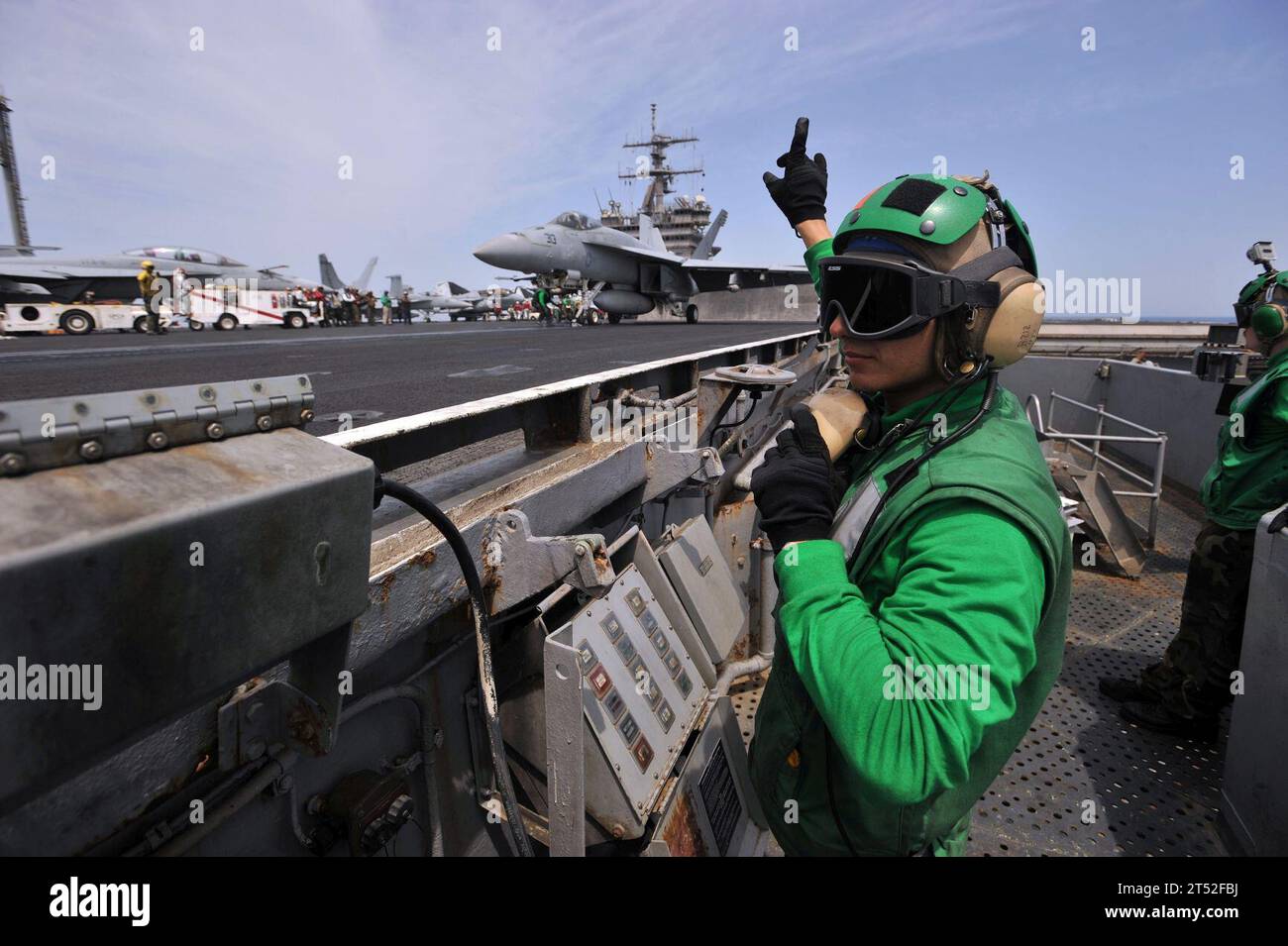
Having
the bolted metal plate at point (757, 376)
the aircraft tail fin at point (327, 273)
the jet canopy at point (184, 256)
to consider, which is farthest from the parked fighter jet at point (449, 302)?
the bolted metal plate at point (757, 376)

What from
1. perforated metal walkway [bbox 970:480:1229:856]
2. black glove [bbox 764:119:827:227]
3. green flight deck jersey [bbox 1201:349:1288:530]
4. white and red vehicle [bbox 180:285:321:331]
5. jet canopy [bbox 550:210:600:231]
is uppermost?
jet canopy [bbox 550:210:600:231]

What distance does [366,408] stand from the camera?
149 inches

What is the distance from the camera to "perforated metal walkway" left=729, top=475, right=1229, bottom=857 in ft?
10.4

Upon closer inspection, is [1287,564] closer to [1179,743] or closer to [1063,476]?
[1179,743]

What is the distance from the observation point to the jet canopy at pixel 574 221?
74.4 feet

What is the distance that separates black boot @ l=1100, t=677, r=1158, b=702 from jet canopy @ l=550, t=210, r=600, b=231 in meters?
21.8

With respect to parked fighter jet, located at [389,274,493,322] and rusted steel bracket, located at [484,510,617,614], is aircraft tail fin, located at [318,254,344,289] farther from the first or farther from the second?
rusted steel bracket, located at [484,510,617,614]

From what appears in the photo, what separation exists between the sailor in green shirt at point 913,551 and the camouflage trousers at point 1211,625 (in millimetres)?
2969

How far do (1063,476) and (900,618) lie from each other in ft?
23.9

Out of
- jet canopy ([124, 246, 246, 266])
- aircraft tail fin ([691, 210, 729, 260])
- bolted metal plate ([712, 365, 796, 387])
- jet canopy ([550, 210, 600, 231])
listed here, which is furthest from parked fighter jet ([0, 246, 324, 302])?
bolted metal plate ([712, 365, 796, 387])

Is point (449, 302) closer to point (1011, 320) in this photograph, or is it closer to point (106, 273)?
point (106, 273)

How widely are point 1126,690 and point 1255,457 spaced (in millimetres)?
1693

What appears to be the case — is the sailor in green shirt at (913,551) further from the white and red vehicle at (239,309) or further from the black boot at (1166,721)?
the white and red vehicle at (239,309)

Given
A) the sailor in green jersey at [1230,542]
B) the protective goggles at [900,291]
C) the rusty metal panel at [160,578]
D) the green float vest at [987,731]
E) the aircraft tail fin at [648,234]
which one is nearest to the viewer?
the rusty metal panel at [160,578]
